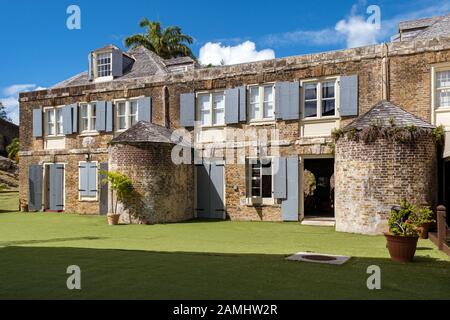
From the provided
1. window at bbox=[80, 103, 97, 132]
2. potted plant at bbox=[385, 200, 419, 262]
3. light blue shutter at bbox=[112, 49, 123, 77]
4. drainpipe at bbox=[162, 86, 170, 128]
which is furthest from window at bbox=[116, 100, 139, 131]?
potted plant at bbox=[385, 200, 419, 262]

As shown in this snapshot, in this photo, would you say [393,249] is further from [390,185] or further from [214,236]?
[214,236]

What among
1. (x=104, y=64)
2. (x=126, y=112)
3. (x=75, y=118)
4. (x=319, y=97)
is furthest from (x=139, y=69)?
(x=319, y=97)

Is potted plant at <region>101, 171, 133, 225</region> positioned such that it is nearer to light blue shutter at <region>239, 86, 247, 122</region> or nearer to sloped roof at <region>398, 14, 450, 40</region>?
light blue shutter at <region>239, 86, 247, 122</region>

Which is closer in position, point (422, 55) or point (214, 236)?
point (214, 236)

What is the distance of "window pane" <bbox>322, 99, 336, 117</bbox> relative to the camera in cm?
1507

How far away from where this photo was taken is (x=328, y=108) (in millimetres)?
15148

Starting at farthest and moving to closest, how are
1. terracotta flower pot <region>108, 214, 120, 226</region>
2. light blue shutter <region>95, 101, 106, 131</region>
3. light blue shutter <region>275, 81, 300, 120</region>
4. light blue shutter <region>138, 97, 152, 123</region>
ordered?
light blue shutter <region>95, 101, 106, 131</region> < light blue shutter <region>138, 97, 152, 123</region> < light blue shutter <region>275, 81, 300, 120</region> < terracotta flower pot <region>108, 214, 120, 226</region>

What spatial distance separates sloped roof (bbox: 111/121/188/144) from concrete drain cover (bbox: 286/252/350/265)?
8615 millimetres

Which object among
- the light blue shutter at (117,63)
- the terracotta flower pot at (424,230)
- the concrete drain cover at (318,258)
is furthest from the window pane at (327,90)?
the light blue shutter at (117,63)

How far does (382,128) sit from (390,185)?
1.68 m

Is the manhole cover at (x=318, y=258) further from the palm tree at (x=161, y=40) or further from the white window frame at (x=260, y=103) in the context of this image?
the palm tree at (x=161, y=40)

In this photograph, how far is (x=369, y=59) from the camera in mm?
14375
